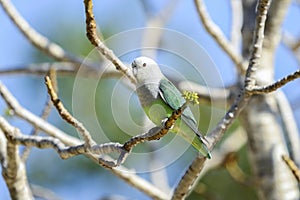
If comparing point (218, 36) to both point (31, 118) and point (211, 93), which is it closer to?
point (211, 93)

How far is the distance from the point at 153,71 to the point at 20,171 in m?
0.79

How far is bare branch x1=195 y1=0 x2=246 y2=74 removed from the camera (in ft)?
8.63

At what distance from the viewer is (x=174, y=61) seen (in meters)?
2.21

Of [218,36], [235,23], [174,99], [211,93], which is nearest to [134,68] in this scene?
[174,99]

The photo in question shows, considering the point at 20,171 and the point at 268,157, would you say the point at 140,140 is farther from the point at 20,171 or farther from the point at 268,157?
the point at 268,157

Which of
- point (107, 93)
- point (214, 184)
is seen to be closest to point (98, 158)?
point (107, 93)

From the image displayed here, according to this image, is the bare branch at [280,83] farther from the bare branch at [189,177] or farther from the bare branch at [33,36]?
the bare branch at [33,36]

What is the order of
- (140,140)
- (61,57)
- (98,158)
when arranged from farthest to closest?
(61,57) → (98,158) → (140,140)

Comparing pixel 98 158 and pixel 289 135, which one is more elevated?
pixel 289 135

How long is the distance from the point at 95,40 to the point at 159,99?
9.2 inches

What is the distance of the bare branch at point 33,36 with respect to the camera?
2.79 metres

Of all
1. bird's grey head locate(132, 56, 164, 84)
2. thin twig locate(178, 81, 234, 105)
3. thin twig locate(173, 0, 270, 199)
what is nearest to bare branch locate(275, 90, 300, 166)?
thin twig locate(178, 81, 234, 105)

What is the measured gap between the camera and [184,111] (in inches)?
68.7

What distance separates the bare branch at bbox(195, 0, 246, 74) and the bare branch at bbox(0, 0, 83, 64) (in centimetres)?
68
